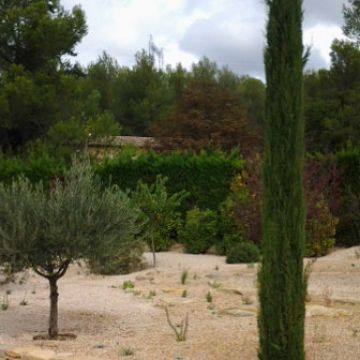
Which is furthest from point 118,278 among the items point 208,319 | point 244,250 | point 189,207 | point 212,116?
point 212,116

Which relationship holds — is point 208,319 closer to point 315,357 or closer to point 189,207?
point 315,357

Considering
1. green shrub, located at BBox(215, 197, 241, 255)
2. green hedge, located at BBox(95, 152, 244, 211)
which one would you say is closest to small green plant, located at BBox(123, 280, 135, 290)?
green shrub, located at BBox(215, 197, 241, 255)

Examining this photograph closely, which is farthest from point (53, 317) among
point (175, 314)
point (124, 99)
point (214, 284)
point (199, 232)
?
point (124, 99)

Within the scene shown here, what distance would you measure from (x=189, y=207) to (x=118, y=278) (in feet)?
18.9

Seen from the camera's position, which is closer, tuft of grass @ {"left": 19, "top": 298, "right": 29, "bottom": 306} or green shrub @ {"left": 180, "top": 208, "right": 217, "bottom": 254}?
tuft of grass @ {"left": 19, "top": 298, "right": 29, "bottom": 306}

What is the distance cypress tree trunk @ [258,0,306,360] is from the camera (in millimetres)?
5852

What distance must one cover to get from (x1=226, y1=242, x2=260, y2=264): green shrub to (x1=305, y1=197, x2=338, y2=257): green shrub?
1.77m

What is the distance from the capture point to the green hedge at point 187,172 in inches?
709

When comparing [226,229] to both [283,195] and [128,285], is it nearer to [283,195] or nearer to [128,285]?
[128,285]

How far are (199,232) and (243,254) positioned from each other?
2.42 meters

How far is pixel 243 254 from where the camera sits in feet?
48.0

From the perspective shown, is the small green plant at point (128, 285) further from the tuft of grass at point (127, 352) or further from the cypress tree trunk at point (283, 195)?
the cypress tree trunk at point (283, 195)

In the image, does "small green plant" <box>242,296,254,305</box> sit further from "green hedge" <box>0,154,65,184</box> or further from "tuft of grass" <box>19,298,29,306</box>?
"green hedge" <box>0,154,65,184</box>

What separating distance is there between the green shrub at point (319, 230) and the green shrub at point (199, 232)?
218 centimetres
